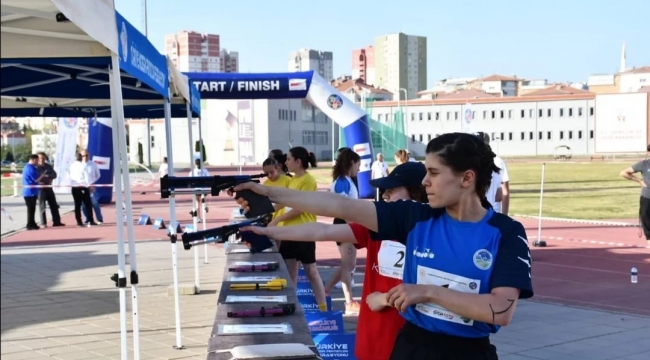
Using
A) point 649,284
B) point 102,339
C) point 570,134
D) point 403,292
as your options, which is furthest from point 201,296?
point 570,134

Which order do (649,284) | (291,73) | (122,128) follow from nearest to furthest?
(122,128) → (649,284) → (291,73)

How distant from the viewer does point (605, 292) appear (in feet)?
36.7

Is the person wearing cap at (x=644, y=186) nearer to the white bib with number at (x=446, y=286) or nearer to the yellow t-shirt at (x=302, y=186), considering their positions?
the yellow t-shirt at (x=302, y=186)

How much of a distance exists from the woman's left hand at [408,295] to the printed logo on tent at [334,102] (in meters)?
20.0

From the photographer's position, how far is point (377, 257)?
4148 mm

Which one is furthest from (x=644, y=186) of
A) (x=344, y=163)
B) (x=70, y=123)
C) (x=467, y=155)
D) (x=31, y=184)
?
(x=70, y=123)

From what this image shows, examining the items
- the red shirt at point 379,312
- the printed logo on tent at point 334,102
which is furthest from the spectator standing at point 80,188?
the red shirt at point 379,312

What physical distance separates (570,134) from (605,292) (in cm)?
10352

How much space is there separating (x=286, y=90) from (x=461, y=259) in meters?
17.4

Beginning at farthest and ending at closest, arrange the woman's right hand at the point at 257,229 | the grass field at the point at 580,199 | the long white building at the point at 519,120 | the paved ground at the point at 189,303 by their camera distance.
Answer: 1. the long white building at the point at 519,120
2. the grass field at the point at 580,199
3. the paved ground at the point at 189,303
4. the woman's right hand at the point at 257,229

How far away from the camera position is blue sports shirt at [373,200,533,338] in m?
2.86

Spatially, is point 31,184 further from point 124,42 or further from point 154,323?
point 124,42

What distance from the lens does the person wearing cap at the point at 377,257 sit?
3.59 metres

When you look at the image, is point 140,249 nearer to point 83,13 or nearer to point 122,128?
point 122,128
